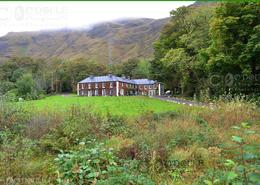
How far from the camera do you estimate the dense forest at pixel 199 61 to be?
21.7 meters

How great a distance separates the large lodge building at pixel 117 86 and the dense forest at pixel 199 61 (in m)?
1.31

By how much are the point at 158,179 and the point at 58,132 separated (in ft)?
14.1

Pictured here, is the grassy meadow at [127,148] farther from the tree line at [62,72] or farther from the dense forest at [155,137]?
the tree line at [62,72]

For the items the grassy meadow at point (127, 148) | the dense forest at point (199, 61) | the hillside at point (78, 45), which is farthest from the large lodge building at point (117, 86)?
the grassy meadow at point (127, 148)

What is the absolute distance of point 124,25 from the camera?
115 meters

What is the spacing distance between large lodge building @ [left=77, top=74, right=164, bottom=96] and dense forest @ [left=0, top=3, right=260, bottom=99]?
1.31m

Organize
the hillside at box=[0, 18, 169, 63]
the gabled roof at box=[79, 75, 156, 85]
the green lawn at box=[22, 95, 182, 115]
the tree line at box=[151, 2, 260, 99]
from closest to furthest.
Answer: the green lawn at box=[22, 95, 182, 115] < the tree line at box=[151, 2, 260, 99] < the gabled roof at box=[79, 75, 156, 85] < the hillside at box=[0, 18, 169, 63]

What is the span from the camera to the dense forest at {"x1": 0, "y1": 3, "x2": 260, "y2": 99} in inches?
854

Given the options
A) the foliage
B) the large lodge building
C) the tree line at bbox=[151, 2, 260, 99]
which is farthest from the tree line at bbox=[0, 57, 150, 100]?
the foliage

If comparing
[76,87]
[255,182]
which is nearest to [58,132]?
[255,182]

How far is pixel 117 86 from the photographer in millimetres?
46281

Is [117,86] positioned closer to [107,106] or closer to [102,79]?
[102,79]

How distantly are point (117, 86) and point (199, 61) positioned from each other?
712 inches

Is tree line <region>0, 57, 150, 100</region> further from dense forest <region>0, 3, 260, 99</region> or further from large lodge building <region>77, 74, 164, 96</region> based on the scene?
large lodge building <region>77, 74, 164, 96</region>
